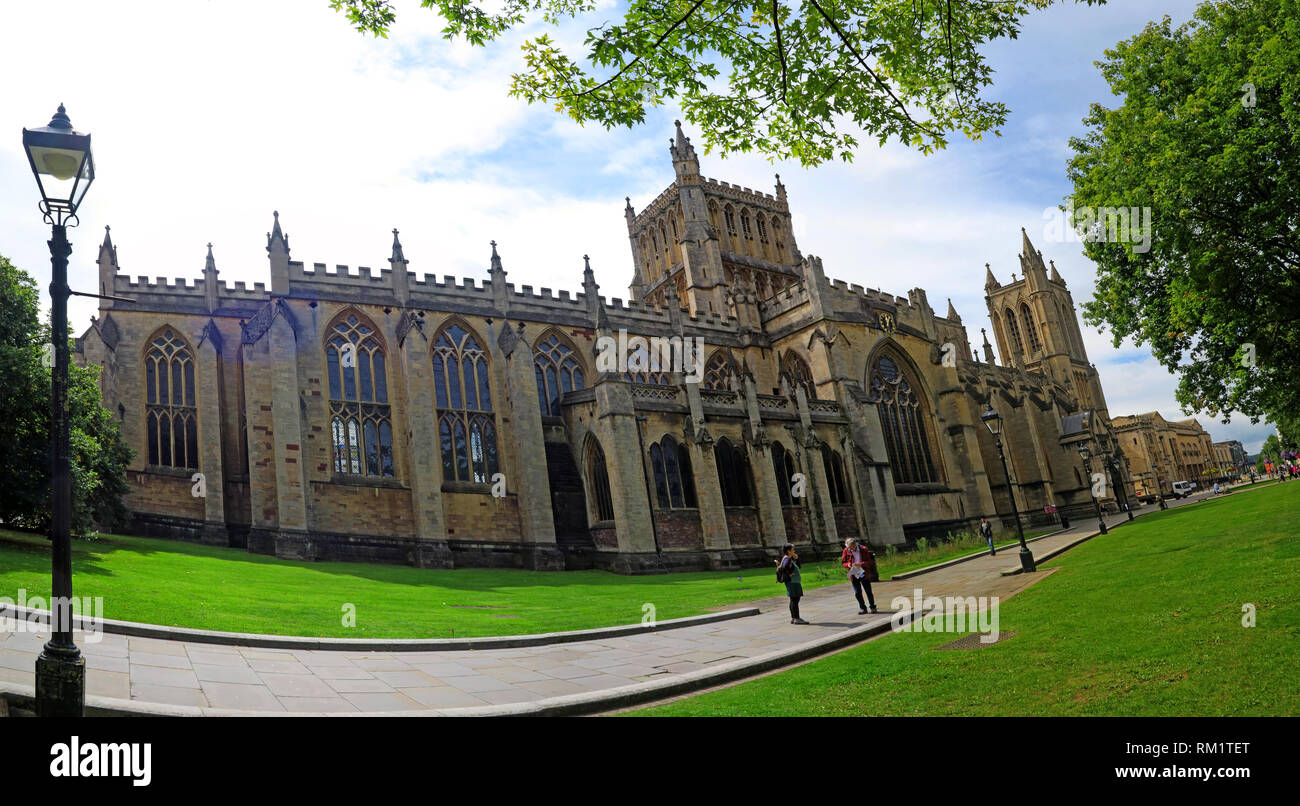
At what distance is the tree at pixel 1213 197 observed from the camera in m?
16.3

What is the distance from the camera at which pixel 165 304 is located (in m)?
26.9

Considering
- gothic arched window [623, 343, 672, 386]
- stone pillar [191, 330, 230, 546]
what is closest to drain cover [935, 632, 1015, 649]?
stone pillar [191, 330, 230, 546]

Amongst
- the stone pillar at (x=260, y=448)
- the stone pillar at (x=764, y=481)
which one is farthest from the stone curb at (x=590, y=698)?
the stone pillar at (x=260, y=448)

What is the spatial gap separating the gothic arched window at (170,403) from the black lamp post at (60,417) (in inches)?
893

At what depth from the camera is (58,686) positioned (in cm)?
560

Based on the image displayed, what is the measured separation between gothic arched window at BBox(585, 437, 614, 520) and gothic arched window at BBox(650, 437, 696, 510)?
1.96m

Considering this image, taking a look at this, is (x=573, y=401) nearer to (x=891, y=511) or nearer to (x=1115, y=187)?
(x=891, y=511)

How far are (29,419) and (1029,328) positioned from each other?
292 feet

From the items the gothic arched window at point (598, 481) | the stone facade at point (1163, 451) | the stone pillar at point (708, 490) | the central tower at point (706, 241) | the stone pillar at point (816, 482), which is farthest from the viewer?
the stone facade at point (1163, 451)

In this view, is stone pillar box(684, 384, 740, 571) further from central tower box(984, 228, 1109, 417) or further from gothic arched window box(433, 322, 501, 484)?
central tower box(984, 228, 1109, 417)

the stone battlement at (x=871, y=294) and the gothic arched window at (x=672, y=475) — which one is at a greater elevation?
the stone battlement at (x=871, y=294)

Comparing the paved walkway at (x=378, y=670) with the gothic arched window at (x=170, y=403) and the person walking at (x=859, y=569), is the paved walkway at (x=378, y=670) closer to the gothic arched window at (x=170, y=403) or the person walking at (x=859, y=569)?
the person walking at (x=859, y=569)

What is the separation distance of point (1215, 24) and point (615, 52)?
2075 centimetres

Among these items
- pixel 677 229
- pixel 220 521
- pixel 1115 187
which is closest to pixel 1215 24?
pixel 1115 187
